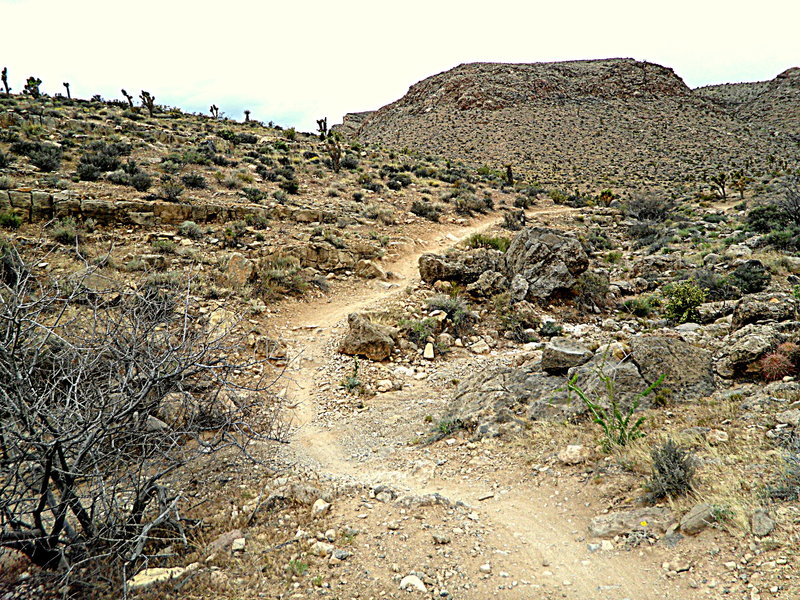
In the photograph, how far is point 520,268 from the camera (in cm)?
1202

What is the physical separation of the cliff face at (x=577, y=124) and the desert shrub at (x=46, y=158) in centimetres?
3248

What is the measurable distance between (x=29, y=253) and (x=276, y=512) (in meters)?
10.2

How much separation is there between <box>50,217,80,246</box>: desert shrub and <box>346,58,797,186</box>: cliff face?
33359 mm

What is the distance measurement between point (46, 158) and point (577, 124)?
53409mm

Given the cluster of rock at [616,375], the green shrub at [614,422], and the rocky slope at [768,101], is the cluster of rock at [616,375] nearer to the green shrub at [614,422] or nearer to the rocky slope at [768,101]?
the green shrub at [614,422]

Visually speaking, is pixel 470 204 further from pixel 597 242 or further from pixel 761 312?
pixel 761 312

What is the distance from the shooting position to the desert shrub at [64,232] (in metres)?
10.6

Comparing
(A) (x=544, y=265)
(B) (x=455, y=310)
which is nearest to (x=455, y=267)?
(B) (x=455, y=310)

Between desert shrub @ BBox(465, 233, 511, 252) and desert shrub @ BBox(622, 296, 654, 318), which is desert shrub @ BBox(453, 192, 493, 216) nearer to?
desert shrub @ BBox(465, 233, 511, 252)

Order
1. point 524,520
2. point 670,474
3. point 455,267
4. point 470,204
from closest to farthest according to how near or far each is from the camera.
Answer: point 670,474 < point 524,520 < point 455,267 < point 470,204

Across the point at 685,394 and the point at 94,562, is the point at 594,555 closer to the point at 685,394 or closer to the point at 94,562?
the point at 685,394

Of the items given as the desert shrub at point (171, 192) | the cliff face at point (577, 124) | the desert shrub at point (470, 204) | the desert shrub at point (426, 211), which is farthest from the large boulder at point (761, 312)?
the cliff face at point (577, 124)

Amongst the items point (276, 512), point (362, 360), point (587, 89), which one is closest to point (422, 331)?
point (362, 360)

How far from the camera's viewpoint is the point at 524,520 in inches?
157
